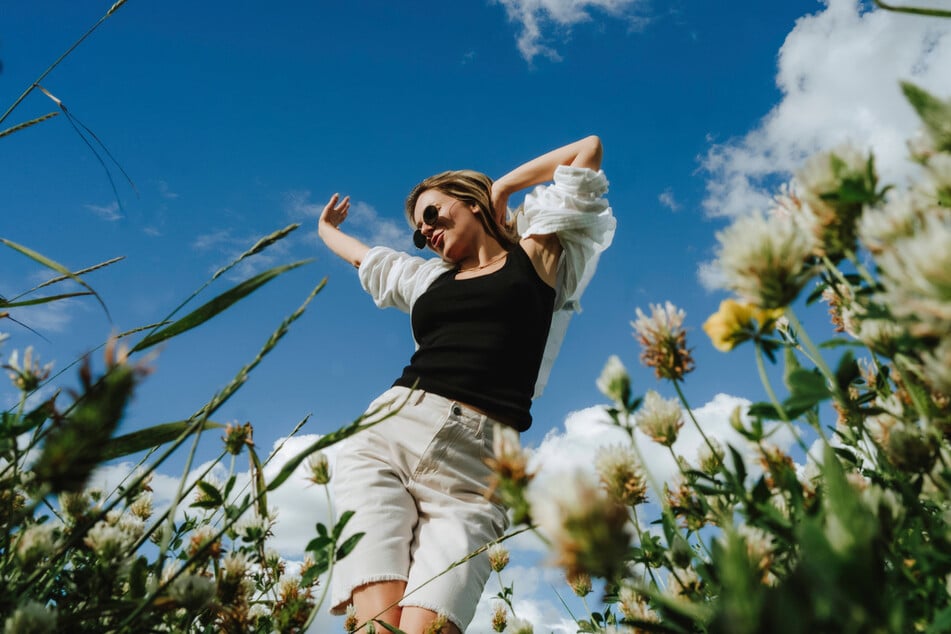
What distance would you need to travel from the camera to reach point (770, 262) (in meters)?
0.59

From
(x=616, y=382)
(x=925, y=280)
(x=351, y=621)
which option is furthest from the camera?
(x=351, y=621)

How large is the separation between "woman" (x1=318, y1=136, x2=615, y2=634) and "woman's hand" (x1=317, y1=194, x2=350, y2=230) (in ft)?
2.73

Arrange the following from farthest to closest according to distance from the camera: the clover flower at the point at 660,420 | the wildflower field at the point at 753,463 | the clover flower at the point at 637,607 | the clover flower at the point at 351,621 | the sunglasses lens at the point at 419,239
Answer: the sunglasses lens at the point at 419,239 < the clover flower at the point at 351,621 < the clover flower at the point at 637,607 < the clover flower at the point at 660,420 < the wildflower field at the point at 753,463

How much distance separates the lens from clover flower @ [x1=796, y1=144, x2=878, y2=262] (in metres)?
0.59

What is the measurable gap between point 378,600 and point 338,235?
8.15 feet

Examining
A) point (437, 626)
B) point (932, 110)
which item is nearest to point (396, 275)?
point (437, 626)

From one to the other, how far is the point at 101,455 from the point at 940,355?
740 millimetres

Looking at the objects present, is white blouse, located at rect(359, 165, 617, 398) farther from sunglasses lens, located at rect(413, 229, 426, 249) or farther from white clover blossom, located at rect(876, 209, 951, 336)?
white clover blossom, located at rect(876, 209, 951, 336)

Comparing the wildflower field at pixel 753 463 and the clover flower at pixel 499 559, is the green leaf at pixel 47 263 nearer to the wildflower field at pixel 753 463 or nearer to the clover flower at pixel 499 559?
the wildflower field at pixel 753 463

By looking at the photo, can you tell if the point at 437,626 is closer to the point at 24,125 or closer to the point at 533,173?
the point at 24,125

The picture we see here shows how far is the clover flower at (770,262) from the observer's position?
586mm

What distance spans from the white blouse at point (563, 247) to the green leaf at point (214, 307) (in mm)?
2056

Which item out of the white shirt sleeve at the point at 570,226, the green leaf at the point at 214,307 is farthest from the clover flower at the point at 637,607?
the white shirt sleeve at the point at 570,226

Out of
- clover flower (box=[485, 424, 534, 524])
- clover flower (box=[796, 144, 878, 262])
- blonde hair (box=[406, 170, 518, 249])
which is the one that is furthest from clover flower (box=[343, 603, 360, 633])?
blonde hair (box=[406, 170, 518, 249])
